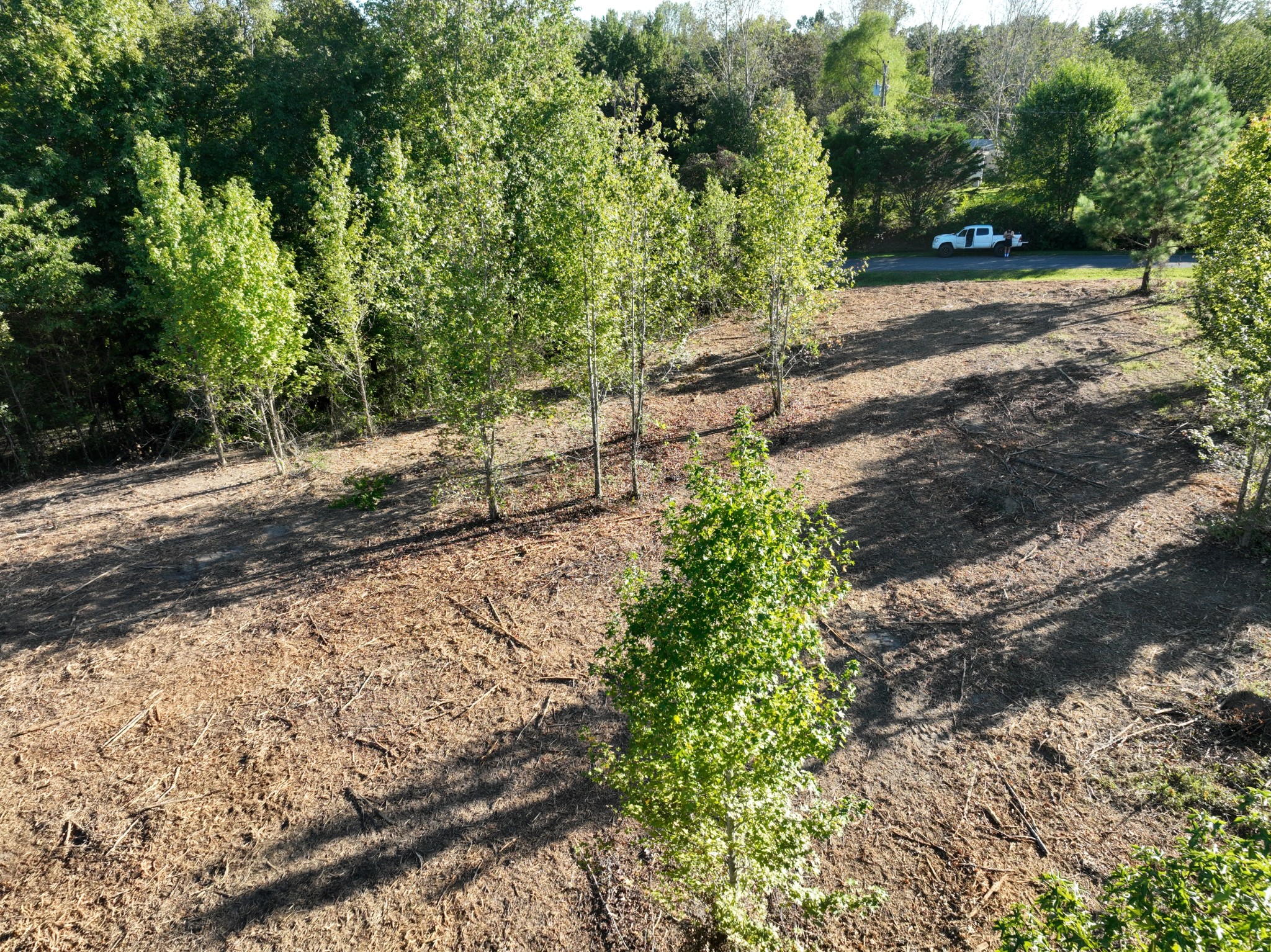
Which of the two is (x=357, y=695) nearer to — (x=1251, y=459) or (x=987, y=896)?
(x=987, y=896)

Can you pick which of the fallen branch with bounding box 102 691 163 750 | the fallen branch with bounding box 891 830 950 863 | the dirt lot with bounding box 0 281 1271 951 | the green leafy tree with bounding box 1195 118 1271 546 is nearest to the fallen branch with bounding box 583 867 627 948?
the dirt lot with bounding box 0 281 1271 951

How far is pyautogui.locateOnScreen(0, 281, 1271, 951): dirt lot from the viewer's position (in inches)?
269

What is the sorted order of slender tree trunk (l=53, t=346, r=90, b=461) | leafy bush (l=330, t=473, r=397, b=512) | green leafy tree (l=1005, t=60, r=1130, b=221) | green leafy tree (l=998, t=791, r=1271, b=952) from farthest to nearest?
green leafy tree (l=1005, t=60, r=1130, b=221)
slender tree trunk (l=53, t=346, r=90, b=461)
leafy bush (l=330, t=473, r=397, b=512)
green leafy tree (l=998, t=791, r=1271, b=952)

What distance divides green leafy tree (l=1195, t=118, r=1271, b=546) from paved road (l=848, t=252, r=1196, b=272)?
36.6 ft

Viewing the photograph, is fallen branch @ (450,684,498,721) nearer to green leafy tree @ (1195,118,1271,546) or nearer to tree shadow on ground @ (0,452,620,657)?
tree shadow on ground @ (0,452,620,657)

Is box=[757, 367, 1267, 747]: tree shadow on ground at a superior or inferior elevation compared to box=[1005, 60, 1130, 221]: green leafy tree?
inferior

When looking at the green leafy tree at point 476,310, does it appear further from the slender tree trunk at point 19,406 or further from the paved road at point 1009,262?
the paved road at point 1009,262

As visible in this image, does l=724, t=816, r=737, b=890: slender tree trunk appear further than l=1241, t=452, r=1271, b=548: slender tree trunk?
No

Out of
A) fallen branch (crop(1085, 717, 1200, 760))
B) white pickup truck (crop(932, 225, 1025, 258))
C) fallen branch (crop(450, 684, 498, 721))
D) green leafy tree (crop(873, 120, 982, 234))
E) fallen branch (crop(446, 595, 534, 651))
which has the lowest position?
fallen branch (crop(1085, 717, 1200, 760))

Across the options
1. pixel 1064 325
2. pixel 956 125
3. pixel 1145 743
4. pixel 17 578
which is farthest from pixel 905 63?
pixel 17 578

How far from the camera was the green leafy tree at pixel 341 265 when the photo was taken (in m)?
17.1

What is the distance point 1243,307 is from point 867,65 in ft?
146

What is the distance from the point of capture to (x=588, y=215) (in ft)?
41.2

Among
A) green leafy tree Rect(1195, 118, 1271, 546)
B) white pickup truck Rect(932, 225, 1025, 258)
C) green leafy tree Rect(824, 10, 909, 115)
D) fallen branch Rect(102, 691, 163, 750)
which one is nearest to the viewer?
fallen branch Rect(102, 691, 163, 750)
